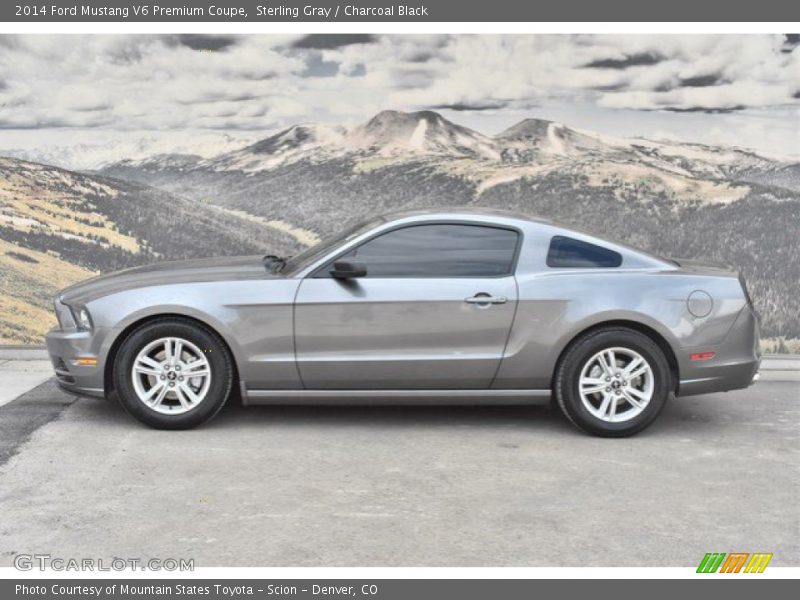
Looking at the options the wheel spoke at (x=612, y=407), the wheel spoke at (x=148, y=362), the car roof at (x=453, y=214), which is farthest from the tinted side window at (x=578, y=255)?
the wheel spoke at (x=148, y=362)

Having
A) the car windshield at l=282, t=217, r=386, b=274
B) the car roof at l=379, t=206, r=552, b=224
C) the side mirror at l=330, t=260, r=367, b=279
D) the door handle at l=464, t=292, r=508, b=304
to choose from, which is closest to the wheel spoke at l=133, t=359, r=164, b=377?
the car windshield at l=282, t=217, r=386, b=274

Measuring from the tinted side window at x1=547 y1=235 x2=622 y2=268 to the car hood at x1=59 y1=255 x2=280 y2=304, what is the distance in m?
1.80

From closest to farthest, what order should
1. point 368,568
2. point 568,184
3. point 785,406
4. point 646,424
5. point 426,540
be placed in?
point 368,568 → point 426,540 → point 646,424 → point 785,406 → point 568,184

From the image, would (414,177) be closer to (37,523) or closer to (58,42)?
(58,42)

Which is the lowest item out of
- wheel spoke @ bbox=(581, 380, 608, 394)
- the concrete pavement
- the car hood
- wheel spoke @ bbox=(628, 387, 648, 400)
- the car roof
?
the concrete pavement

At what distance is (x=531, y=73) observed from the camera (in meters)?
10.2

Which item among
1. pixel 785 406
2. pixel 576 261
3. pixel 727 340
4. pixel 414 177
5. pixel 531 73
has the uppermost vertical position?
pixel 531 73

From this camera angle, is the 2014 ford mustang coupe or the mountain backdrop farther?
the mountain backdrop

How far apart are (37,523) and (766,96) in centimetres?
800

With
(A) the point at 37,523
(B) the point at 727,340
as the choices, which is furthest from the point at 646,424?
(A) the point at 37,523

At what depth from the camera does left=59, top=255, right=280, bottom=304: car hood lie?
6789mm

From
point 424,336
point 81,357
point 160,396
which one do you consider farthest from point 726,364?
point 81,357

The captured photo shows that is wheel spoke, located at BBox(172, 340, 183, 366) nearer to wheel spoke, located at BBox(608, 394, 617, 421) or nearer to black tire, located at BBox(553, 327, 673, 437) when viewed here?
black tire, located at BBox(553, 327, 673, 437)

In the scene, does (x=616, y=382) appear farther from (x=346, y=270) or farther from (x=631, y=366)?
(x=346, y=270)
